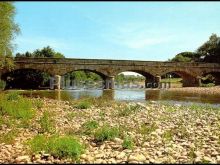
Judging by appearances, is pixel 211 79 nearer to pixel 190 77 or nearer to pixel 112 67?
pixel 190 77

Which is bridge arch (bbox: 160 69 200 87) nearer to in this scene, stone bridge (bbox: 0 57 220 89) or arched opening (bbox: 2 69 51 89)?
stone bridge (bbox: 0 57 220 89)

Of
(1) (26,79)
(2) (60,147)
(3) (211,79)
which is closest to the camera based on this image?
(2) (60,147)

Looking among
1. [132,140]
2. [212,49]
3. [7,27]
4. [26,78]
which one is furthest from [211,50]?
[132,140]

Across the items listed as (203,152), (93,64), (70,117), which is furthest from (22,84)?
(203,152)

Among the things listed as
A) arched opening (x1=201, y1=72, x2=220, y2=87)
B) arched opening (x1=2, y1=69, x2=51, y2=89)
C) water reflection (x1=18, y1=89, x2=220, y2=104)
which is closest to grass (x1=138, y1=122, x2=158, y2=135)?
water reflection (x1=18, y1=89, x2=220, y2=104)

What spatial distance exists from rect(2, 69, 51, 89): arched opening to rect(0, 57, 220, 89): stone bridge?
199 inches

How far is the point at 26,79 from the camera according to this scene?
183ft

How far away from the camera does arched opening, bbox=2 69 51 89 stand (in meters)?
55.3

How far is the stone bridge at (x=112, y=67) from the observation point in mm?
51156

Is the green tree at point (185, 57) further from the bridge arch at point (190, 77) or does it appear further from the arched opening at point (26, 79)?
the arched opening at point (26, 79)

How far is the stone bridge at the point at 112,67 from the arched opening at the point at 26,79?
505cm

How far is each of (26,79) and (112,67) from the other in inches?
533

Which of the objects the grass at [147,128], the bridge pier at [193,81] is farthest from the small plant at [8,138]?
the bridge pier at [193,81]

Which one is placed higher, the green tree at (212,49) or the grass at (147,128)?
the green tree at (212,49)
